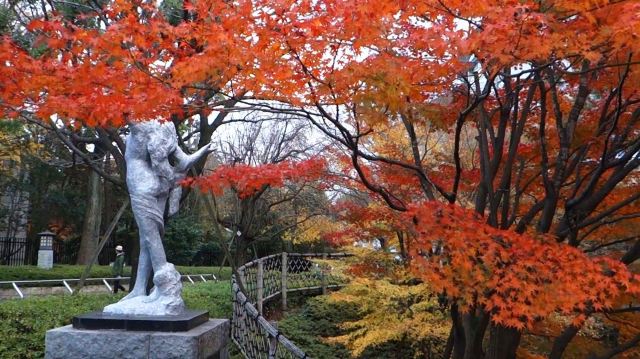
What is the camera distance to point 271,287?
1798 centimetres

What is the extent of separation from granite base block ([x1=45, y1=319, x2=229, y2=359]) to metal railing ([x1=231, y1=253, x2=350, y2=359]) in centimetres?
99

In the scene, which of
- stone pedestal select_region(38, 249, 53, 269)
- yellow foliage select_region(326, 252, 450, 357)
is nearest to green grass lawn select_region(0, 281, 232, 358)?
yellow foliage select_region(326, 252, 450, 357)

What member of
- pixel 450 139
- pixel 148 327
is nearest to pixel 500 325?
pixel 148 327

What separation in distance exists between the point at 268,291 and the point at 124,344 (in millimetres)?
12218

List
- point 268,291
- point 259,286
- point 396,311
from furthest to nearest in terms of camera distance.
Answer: point 268,291
point 259,286
point 396,311

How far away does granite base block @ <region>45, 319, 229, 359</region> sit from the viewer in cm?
548

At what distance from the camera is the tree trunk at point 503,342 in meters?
6.86

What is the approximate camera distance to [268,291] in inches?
694

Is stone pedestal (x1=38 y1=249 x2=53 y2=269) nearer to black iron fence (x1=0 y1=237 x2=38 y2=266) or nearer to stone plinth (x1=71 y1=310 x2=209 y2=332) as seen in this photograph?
black iron fence (x1=0 y1=237 x2=38 y2=266)

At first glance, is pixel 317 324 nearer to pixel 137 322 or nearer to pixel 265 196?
pixel 265 196

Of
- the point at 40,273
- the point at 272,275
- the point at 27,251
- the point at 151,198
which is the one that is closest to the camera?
the point at 151,198

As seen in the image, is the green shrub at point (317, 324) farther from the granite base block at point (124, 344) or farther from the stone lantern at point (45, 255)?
the stone lantern at point (45, 255)

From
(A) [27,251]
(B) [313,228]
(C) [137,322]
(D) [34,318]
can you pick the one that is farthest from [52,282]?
(C) [137,322]

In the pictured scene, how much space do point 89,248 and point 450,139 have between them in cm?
1887
